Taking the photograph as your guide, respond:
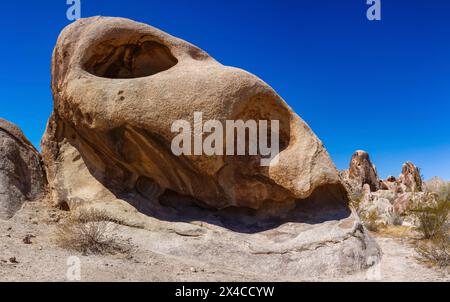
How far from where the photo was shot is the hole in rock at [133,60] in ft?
23.4

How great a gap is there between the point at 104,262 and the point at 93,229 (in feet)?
2.27

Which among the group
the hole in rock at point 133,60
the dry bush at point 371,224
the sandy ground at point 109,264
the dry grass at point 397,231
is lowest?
the sandy ground at point 109,264

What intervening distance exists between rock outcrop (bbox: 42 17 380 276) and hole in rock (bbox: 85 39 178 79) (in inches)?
0.7

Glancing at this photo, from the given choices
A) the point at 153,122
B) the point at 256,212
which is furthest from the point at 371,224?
the point at 153,122

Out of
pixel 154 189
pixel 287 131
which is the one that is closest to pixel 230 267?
pixel 154 189

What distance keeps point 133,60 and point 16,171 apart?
9.63 ft

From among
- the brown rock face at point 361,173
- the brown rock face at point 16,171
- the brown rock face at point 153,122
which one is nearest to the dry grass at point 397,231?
the brown rock face at point 153,122

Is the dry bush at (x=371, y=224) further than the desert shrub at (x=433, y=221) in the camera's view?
Yes

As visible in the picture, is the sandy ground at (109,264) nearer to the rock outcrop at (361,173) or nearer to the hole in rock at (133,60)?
the hole in rock at (133,60)

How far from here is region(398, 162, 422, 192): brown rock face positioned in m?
25.0

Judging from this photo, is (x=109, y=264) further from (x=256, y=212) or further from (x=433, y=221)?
(x=433, y=221)

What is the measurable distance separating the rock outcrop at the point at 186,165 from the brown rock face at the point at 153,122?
0.02 metres

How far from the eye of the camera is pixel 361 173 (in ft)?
81.7

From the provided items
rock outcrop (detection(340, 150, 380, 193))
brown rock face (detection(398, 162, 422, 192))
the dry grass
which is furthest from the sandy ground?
brown rock face (detection(398, 162, 422, 192))
